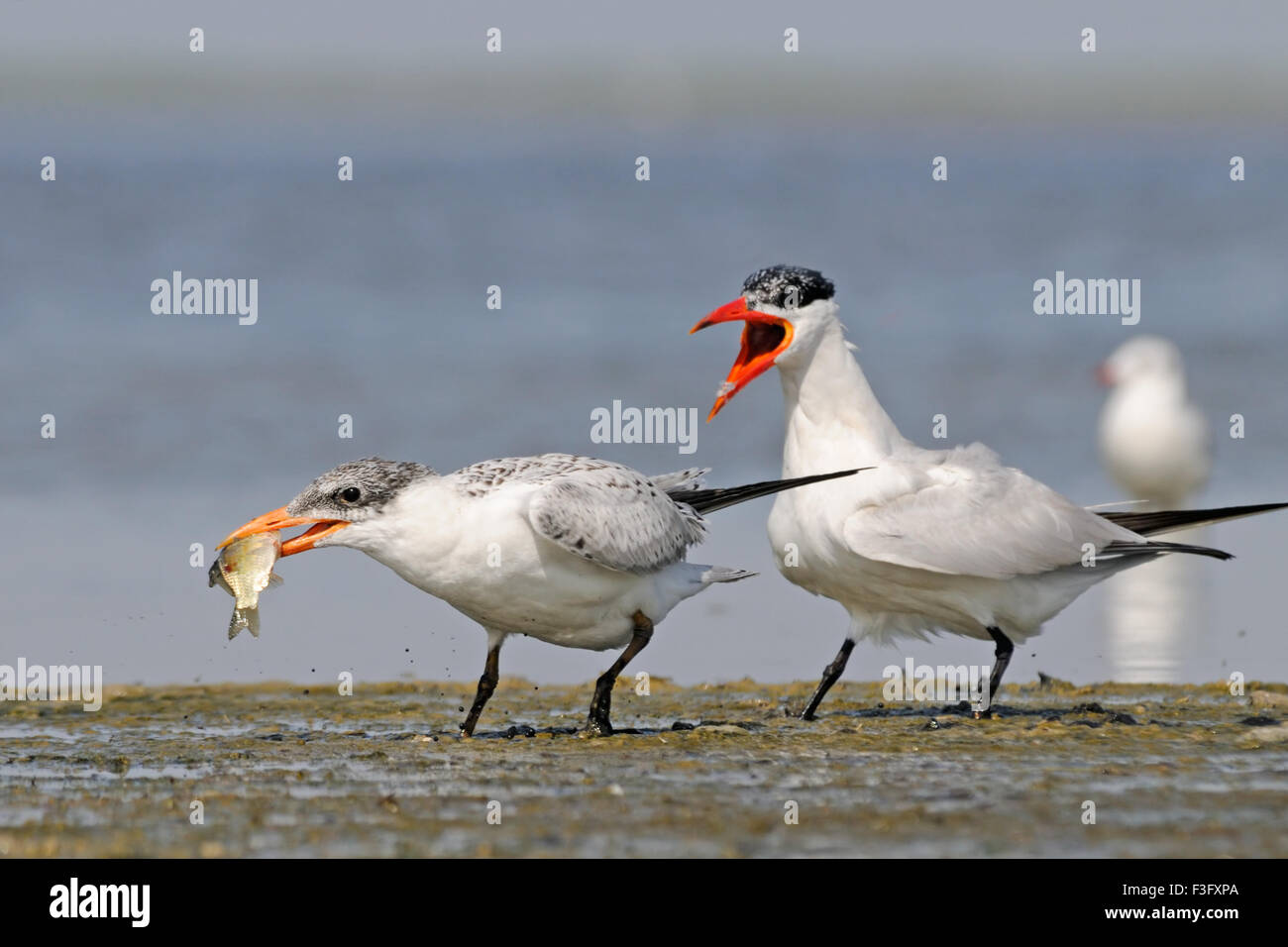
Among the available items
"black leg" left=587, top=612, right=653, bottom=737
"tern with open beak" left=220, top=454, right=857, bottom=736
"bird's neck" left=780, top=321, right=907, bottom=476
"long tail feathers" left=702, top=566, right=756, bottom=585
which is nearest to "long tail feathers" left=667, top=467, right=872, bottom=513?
"tern with open beak" left=220, top=454, right=857, bottom=736

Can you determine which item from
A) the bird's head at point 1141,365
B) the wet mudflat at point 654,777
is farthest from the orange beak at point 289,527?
the bird's head at point 1141,365

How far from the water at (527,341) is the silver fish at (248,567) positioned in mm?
1725

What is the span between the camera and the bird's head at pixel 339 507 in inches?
268

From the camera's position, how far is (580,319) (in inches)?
630

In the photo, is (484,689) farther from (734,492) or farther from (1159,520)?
(1159,520)

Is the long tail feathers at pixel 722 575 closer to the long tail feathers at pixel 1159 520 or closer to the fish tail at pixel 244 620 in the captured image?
the long tail feathers at pixel 1159 520

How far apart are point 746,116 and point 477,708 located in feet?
62.5

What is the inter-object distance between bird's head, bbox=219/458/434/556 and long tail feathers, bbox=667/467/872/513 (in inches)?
56.9

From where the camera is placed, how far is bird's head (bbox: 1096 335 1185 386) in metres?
14.2

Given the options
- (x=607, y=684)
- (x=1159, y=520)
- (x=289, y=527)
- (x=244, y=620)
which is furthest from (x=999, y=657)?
(x=244, y=620)

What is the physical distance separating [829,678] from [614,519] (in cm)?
128

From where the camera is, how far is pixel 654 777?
5.89m
